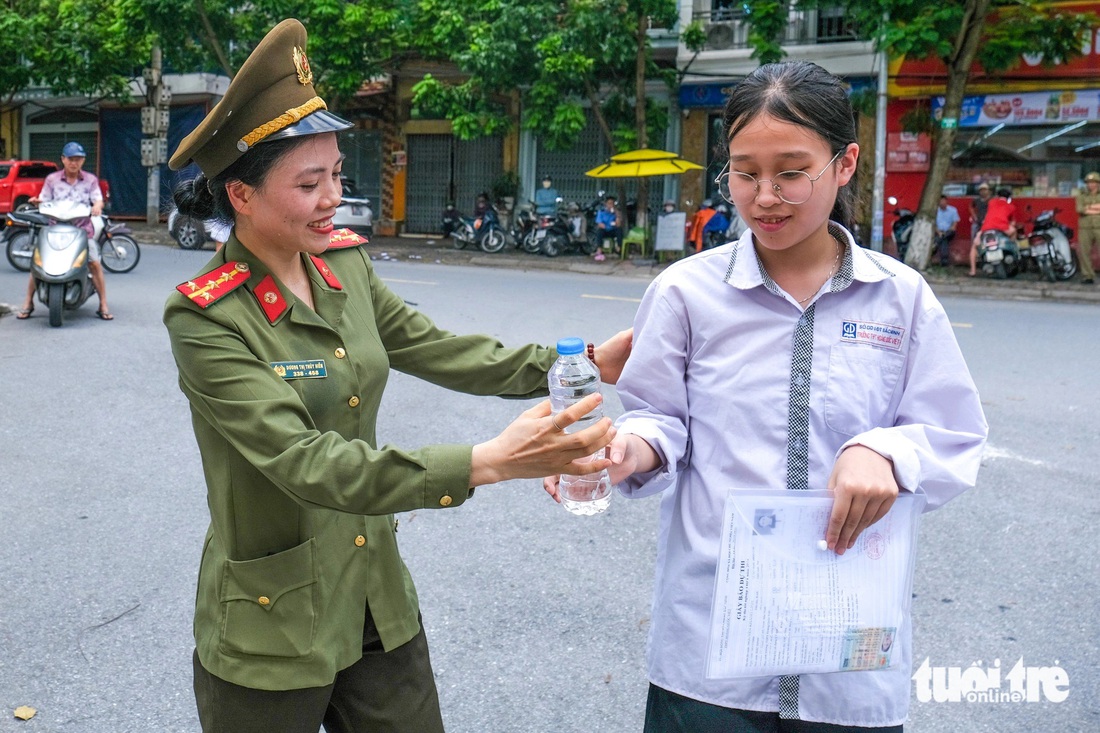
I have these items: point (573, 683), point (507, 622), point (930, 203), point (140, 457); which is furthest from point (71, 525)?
point (930, 203)

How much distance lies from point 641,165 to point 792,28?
4.56 m

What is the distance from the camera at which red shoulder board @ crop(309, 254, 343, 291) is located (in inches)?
83.3

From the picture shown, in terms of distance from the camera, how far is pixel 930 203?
16.8 m

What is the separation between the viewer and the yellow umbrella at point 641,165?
60.1ft

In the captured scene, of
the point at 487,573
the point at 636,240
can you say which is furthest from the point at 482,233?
the point at 487,573

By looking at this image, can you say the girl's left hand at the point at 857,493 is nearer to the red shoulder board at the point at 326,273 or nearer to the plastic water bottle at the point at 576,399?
the plastic water bottle at the point at 576,399

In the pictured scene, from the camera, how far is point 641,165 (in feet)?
61.2

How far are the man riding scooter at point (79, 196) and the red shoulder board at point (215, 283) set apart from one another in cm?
880

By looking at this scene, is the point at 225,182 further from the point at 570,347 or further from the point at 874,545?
the point at 874,545

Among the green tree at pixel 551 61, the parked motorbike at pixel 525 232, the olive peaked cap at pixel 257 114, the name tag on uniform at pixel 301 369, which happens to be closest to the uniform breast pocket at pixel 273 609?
the name tag on uniform at pixel 301 369

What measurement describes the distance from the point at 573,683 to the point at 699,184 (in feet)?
62.8

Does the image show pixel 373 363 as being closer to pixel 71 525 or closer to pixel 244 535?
pixel 244 535

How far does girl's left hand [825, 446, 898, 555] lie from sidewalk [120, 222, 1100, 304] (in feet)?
37.1

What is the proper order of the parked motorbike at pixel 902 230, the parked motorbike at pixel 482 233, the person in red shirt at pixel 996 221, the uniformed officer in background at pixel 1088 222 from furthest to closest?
1. the parked motorbike at pixel 482 233
2. the parked motorbike at pixel 902 230
3. the person in red shirt at pixel 996 221
4. the uniformed officer in background at pixel 1088 222
